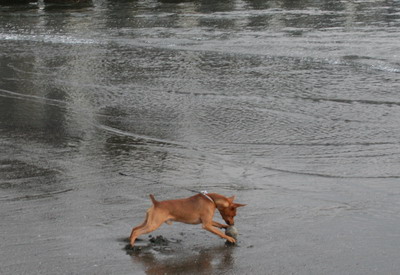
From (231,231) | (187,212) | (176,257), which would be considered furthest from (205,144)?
(176,257)

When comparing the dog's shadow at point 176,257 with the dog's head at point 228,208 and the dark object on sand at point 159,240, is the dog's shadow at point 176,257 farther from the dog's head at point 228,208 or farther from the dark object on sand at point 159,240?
the dog's head at point 228,208

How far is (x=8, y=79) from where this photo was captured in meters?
16.1

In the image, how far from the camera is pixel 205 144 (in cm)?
1091

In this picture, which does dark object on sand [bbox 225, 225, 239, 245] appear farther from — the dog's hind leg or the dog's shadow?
the dog's hind leg

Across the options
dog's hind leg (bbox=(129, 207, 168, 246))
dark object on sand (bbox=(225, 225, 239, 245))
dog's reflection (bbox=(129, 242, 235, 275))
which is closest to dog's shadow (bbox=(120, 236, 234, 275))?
dog's reflection (bbox=(129, 242, 235, 275))

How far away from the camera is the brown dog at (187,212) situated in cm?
684

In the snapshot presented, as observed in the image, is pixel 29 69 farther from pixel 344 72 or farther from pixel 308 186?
pixel 308 186

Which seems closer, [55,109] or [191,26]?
[55,109]

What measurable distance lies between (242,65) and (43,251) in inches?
419

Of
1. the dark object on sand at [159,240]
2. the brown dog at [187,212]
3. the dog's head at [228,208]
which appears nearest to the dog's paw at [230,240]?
the brown dog at [187,212]

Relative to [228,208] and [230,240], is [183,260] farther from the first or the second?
[228,208]

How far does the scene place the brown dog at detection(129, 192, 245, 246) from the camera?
22.4 ft

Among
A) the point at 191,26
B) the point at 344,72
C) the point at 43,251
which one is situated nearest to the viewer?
the point at 43,251

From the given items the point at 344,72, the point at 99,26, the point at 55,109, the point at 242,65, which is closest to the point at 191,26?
the point at 99,26
